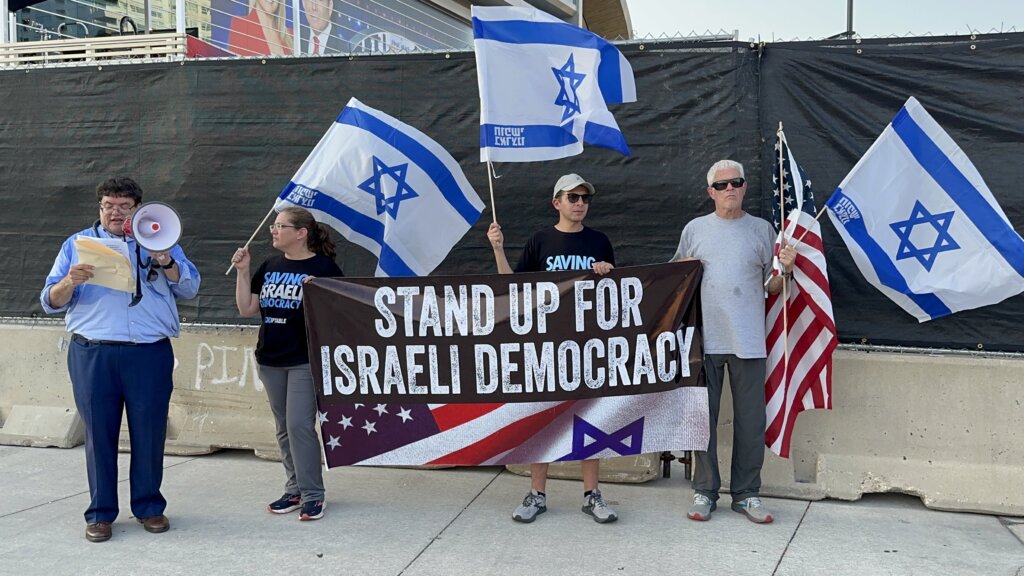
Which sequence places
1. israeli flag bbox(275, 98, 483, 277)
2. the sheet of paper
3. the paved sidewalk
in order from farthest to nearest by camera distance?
israeli flag bbox(275, 98, 483, 277)
the sheet of paper
the paved sidewalk

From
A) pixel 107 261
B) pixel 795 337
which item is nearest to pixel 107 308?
pixel 107 261

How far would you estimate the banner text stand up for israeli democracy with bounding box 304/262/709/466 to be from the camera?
4.93m

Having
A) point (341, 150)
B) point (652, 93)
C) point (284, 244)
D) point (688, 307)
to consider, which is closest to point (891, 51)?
point (652, 93)

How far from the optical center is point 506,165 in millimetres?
5910

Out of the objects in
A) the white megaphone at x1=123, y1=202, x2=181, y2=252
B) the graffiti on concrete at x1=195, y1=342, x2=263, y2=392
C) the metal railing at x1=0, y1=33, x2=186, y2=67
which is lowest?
the graffiti on concrete at x1=195, y1=342, x2=263, y2=392

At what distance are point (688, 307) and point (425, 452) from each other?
1.64 metres

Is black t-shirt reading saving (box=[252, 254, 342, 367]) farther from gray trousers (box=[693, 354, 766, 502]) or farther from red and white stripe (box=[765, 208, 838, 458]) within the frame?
Answer: red and white stripe (box=[765, 208, 838, 458])

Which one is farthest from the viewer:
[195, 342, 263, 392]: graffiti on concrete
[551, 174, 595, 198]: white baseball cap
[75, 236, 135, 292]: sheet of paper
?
[195, 342, 263, 392]: graffiti on concrete

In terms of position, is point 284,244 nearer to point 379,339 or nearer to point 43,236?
point 379,339

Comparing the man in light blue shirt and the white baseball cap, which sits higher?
the white baseball cap

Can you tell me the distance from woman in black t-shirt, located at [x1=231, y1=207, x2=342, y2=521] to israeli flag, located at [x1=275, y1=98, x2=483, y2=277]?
0.25m

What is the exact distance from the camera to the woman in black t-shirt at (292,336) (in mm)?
4941

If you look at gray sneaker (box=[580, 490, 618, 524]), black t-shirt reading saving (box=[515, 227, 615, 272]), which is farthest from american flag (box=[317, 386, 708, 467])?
black t-shirt reading saving (box=[515, 227, 615, 272])

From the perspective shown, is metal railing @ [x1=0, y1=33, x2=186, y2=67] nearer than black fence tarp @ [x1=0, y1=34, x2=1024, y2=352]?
No
